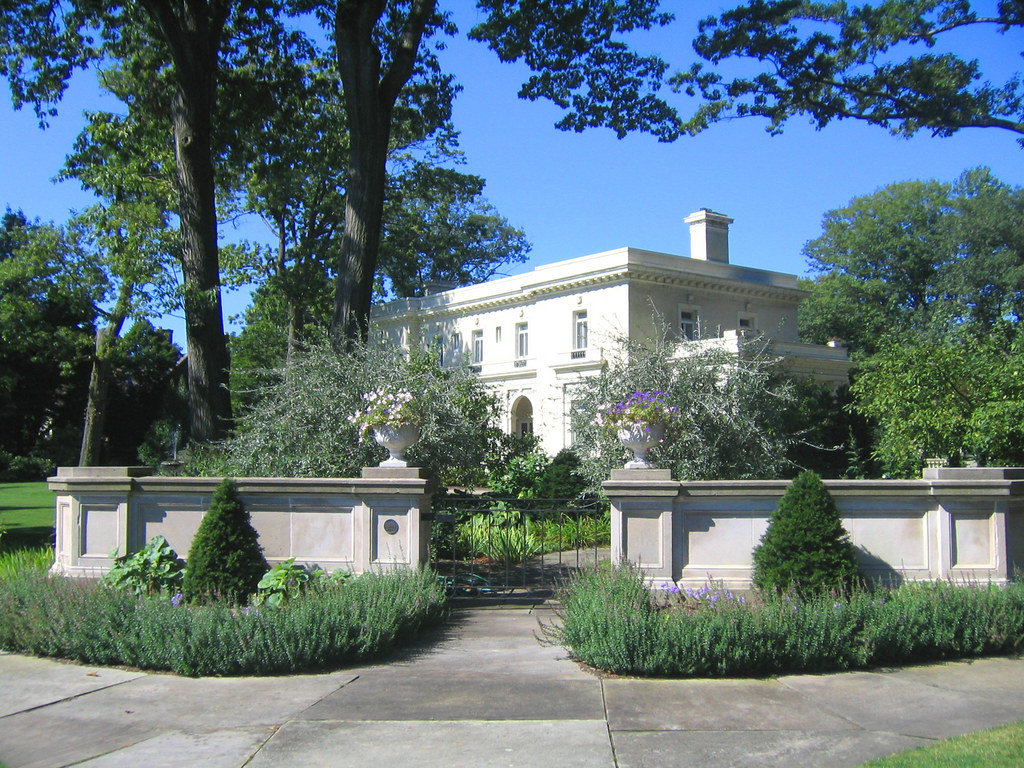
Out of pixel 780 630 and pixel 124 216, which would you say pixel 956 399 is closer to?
pixel 780 630

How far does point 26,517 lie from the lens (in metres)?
22.3

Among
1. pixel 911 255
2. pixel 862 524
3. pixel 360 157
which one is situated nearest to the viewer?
pixel 862 524

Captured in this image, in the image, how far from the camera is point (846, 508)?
9320 millimetres

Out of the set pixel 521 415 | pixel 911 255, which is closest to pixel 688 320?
pixel 521 415

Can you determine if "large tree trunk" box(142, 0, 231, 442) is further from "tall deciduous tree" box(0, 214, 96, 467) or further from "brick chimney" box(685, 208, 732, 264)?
"brick chimney" box(685, 208, 732, 264)

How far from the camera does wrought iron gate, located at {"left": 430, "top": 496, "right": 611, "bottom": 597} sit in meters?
10.9

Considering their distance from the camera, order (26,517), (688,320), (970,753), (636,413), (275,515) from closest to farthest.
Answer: (970,753) → (636,413) → (275,515) → (26,517) → (688,320)

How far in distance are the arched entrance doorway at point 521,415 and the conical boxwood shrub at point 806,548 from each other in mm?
35011

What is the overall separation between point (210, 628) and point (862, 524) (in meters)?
6.48

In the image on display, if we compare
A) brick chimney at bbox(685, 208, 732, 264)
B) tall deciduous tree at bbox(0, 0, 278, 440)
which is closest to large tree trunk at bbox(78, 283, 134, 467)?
tall deciduous tree at bbox(0, 0, 278, 440)

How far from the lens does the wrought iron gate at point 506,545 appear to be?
10.9 meters

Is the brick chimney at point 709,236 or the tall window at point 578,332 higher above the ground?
the brick chimney at point 709,236

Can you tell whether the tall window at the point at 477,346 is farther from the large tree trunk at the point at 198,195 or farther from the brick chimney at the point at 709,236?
the large tree trunk at the point at 198,195

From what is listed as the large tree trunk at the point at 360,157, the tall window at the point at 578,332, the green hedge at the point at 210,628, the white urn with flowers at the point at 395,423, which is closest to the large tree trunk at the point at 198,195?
the large tree trunk at the point at 360,157
